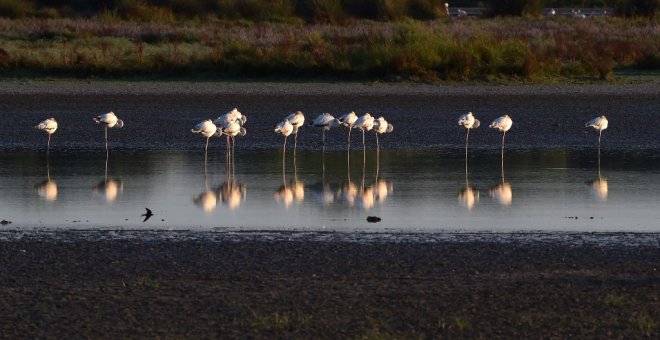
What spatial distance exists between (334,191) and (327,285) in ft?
20.2

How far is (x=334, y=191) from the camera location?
53.6 feet

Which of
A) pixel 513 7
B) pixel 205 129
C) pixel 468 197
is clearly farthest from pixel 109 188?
pixel 513 7

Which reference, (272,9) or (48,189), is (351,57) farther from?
(272,9)

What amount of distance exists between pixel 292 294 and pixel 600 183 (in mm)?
8095

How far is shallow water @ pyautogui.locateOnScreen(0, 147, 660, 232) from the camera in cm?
1374

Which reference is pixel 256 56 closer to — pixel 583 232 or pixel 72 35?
pixel 72 35

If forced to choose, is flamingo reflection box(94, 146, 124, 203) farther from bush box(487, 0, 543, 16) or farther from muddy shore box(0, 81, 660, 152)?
bush box(487, 0, 543, 16)

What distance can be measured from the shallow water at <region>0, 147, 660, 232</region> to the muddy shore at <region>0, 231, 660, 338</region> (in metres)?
1.03

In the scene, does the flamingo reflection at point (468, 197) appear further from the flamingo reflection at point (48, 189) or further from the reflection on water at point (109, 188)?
the flamingo reflection at point (48, 189)

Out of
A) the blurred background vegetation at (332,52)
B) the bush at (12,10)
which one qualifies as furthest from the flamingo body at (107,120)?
the bush at (12,10)

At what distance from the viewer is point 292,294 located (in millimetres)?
9859

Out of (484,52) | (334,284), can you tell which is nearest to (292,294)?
(334,284)

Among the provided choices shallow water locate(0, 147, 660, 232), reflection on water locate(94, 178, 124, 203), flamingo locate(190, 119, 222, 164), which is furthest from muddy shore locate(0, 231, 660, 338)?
flamingo locate(190, 119, 222, 164)

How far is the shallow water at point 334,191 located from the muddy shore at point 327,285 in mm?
1034
